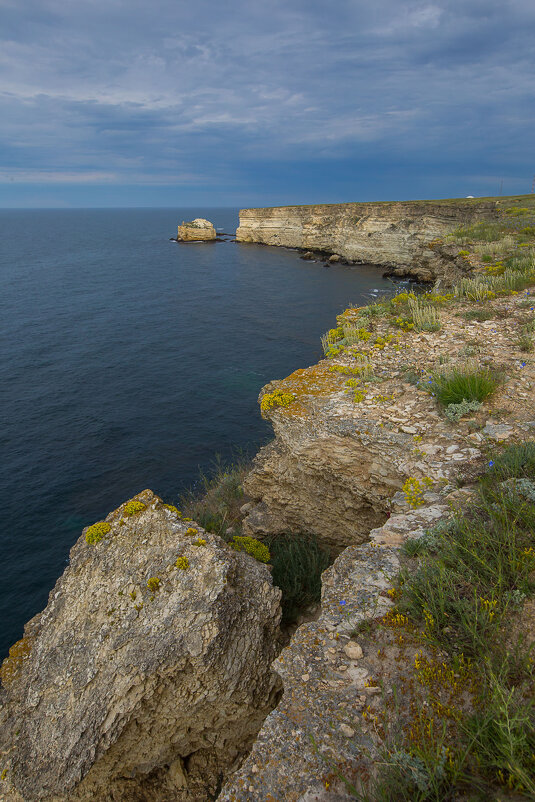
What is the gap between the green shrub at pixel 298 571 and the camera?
9.83 m

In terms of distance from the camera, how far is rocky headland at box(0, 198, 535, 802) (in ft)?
13.0

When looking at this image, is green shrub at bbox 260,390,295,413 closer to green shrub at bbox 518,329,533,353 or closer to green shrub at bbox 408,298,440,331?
green shrub at bbox 408,298,440,331

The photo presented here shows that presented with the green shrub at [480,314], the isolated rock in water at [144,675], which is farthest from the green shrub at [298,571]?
the green shrub at [480,314]

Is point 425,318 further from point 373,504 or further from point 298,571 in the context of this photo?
point 298,571

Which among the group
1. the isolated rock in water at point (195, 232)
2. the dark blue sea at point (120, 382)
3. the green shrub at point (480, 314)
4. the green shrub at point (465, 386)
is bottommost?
the dark blue sea at point (120, 382)

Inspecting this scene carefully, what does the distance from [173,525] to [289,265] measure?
247 feet

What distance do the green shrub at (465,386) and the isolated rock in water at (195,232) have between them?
114m

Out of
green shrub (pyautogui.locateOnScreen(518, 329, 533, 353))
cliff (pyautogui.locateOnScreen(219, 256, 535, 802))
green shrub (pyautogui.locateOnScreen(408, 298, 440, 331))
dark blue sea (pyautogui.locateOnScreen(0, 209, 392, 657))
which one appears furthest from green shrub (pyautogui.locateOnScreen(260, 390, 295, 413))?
dark blue sea (pyautogui.locateOnScreen(0, 209, 392, 657))

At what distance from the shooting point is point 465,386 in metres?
A: 8.62

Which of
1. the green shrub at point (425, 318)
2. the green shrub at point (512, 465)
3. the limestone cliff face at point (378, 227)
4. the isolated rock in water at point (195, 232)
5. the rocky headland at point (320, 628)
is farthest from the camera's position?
the isolated rock in water at point (195, 232)

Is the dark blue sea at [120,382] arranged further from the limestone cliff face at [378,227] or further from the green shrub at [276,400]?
the green shrub at [276,400]

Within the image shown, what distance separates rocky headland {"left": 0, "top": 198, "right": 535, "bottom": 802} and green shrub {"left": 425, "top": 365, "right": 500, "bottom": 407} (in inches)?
2.7

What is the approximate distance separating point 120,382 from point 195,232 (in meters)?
92.7

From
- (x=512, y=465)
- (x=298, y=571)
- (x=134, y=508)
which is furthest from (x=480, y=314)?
(x=134, y=508)
